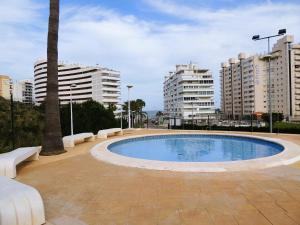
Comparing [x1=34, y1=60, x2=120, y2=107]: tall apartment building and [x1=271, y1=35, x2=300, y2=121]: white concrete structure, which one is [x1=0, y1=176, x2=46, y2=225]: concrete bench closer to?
[x1=271, y1=35, x2=300, y2=121]: white concrete structure

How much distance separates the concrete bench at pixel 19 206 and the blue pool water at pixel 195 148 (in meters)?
9.27

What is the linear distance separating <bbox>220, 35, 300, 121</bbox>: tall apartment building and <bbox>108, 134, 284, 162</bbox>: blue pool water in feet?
190

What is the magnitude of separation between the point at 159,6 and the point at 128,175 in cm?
1263

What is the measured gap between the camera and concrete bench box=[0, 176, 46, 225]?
4145mm

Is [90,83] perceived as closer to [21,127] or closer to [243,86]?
[243,86]

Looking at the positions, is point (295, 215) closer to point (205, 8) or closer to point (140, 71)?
point (205, 8)

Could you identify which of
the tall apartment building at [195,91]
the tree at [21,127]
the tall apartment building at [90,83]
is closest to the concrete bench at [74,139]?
the tree at [21,127]

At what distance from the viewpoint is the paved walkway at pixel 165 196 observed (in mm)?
5020

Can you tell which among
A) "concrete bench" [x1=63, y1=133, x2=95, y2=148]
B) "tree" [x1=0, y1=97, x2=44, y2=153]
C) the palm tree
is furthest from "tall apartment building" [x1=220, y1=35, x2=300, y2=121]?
the palm tree

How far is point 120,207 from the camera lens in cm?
566

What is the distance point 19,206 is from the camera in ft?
14.3

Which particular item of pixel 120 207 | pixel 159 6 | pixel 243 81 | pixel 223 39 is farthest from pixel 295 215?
pixel 243 81

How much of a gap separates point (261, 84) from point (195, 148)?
325ft

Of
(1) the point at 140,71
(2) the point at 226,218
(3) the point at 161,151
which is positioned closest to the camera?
(2) the point at 226,218
